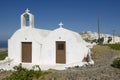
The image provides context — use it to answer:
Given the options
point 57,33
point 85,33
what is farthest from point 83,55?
point 85,33

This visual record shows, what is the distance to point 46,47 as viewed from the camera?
1909cm

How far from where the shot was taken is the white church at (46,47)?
717 inches

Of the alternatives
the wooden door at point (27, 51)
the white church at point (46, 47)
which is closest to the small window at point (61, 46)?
the white church at point (46, 47)

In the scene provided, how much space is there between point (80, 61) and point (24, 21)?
721 cm

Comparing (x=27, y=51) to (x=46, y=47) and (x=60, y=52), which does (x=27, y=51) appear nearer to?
(x=46, y=47)

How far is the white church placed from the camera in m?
18.2

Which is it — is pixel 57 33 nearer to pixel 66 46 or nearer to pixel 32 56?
pixel 66 46

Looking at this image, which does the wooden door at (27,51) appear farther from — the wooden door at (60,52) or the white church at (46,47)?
the wooden door at (60,52)

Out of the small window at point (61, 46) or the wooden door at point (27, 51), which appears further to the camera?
the wooden door at point (27, 51)

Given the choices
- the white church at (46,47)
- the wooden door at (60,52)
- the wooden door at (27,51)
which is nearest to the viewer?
the white church at (46,47)

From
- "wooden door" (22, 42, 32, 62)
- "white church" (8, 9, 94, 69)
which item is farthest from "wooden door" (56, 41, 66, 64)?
"wooden door" (22, 42, 32, 62)

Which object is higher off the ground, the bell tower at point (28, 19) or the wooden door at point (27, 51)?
the bell tower at point (28, 19)

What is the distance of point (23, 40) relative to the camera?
65.2 feet

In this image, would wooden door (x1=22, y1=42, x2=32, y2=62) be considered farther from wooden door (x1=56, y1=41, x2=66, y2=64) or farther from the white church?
wooden door (x1=56, y1=41, x2=66, y2=64)
